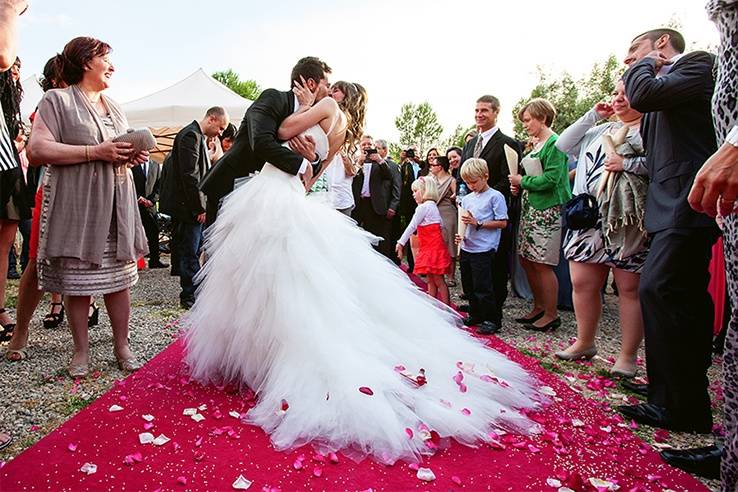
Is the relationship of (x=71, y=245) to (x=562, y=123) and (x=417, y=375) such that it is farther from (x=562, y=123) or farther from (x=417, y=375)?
(x=562, y=123)

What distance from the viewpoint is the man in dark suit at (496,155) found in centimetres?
476

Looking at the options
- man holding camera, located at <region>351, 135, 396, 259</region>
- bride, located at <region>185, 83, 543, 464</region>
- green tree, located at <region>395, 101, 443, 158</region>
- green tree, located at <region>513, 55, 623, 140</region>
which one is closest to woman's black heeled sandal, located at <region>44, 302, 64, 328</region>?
bride, located at <region>185, 83, 543, 464</region>

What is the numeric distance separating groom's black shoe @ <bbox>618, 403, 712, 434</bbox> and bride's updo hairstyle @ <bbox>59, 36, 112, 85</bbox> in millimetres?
3402

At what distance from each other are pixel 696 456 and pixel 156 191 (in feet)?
27.9

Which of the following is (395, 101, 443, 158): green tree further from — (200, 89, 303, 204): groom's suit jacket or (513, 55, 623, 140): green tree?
(200, 89, 303, 204): groom's suit jacket

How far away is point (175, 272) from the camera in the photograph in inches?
263

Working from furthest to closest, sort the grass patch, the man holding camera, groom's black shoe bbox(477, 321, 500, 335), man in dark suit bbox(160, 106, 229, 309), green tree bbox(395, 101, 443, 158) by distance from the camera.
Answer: green tree bbox(395, 101, 443, 158) < the man holding camera < man in dark suit bbox(160, 106, 229, 309) < groom's black shoe bbox(477, 321, 500, 335) < the grass patch

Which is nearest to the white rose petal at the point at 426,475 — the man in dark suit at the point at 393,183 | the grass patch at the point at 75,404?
the grass patch at the point at 75,404

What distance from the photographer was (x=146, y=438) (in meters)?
2.08

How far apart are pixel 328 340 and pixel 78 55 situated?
6.89 ft

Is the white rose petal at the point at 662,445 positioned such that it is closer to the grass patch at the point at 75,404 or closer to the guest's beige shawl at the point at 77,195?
the grass patch at the point at 75,404

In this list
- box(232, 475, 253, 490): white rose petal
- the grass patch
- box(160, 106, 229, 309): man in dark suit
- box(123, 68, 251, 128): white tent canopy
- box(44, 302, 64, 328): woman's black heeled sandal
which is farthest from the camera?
box(123, 68, 251, 128): white tent canopy

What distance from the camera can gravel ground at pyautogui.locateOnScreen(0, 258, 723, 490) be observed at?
7.67 feet

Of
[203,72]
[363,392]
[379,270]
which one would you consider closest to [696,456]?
[363,392]
